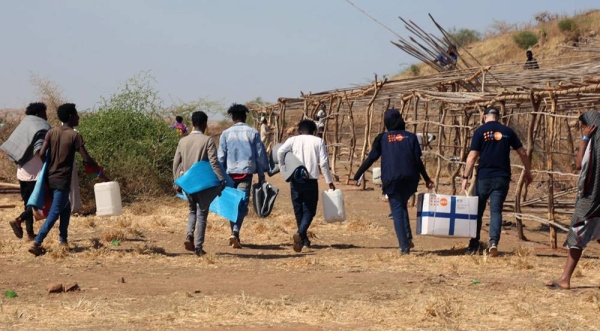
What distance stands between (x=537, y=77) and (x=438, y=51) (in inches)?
99.5

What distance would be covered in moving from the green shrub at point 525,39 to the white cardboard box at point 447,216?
30.3m

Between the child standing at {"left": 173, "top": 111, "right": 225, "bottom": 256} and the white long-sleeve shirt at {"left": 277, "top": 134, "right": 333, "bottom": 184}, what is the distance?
95 centimetres

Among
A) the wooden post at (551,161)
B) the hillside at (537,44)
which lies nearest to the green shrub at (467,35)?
the hillside at (537,44)

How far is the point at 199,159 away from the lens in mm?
8836

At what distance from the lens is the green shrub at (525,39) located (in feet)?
123

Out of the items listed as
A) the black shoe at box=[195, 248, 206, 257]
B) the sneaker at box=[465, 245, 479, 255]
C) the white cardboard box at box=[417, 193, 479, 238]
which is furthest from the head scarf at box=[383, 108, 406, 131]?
the black shoe at box=[195, 248, 206, 257]

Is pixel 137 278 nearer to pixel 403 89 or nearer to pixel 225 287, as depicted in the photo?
pixel 225 287

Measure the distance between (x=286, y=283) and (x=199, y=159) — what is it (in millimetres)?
1868

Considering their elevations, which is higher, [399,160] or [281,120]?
[281,120]

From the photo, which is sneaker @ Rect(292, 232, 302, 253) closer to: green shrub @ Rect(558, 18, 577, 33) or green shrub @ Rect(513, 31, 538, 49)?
green shrub @ Rect(558, 18, 577, 33)

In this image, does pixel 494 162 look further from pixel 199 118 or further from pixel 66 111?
pixel 66 111

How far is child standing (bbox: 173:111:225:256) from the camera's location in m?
8.85

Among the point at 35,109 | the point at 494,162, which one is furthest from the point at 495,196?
the point at 35,109

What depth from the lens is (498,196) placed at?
28.6ft
